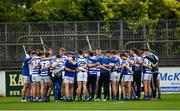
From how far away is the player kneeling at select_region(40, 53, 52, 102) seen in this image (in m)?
29.8

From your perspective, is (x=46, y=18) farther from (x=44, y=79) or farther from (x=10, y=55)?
(x=44, y=79)

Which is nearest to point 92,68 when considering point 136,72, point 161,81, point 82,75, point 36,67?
point 82,75

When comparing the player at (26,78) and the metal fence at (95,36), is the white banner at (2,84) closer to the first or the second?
the metal fence at (95,36)

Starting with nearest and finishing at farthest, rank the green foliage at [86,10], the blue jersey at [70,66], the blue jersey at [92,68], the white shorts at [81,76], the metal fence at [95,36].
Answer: the blue jersey at [70,66] < the white shorts at [81,76] < the blue jersey at [92,68] < the metal fence at [95,36] < the green foliage at [86,10]

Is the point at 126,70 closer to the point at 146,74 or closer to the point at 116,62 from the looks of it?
the point at 116,62

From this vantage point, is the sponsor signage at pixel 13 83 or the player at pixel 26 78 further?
the sponsor signage at pixel 13 83

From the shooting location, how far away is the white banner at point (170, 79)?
117 feet

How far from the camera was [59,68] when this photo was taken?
29.7 metres

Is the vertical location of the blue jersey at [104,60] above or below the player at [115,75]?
above

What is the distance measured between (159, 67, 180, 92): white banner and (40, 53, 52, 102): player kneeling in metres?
7.37

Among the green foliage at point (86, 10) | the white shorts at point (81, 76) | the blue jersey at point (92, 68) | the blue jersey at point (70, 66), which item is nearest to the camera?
the blue jersey at point (70, 66)

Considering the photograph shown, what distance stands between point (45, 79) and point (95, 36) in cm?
618

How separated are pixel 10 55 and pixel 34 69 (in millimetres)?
5953

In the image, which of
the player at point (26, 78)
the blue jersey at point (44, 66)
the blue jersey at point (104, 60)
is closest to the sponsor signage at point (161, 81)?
the player at point (26, 78)
